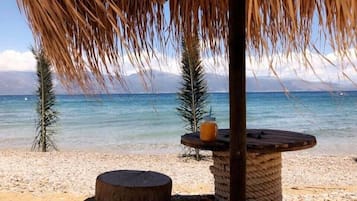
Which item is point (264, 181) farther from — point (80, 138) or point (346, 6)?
point (80, 138)

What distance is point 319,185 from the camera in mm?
5355

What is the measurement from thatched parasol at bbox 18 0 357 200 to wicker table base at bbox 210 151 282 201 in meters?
0.94

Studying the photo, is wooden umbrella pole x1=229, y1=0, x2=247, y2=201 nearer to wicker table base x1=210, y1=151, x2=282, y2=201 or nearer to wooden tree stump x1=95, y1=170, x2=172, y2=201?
wooden tree stump x1=95, y1=170, x2=172, y2=201

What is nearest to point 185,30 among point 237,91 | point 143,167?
point 237,91

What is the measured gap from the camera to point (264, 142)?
2750mm

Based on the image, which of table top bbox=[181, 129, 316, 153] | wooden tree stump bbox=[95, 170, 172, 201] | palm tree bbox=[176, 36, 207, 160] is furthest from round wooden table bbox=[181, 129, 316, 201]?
palm tree bbox=[176, 36, 207, 160]

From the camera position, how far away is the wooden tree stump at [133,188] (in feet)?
8.53

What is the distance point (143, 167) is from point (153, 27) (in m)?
5.53

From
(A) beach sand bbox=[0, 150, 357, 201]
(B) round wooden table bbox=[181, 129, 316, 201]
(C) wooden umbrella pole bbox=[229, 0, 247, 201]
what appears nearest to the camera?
(C) wooden umbrella pole bbox=[229, 0, 247, 201]

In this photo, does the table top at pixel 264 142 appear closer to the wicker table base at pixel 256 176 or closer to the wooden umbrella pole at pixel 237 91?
the wicker table base at pixel 256 176

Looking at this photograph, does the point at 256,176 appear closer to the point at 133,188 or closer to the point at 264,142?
the point at 264,142

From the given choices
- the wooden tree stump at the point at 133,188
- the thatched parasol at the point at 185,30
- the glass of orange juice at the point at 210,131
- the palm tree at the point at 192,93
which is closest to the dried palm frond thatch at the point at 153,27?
the thatched parasol at the point at 185,30

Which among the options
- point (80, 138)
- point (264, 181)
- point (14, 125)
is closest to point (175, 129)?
point (80, 138)

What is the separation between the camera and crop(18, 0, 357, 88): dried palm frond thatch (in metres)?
1.28
